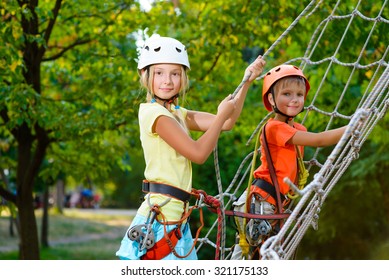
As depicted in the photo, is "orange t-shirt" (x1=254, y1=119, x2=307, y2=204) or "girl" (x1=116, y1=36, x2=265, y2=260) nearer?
"girl" (x1=116, y1=36, x2=265, y2=260)

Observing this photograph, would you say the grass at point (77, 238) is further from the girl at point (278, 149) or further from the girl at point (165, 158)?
the girl at point (165, 158)

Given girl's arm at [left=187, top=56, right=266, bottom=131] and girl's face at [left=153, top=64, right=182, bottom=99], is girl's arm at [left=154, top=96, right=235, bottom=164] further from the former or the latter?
girl's arm at [left=187, top=56, right=266, bottom=131]

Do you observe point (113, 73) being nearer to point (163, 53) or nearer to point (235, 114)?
point (235, 114)

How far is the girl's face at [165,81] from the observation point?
126 inches

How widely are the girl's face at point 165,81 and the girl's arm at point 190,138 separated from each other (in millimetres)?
135

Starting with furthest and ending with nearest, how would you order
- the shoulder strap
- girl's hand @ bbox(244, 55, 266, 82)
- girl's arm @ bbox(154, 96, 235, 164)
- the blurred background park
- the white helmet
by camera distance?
the blurred background park
the shoulder strap
girl's hand @ bbox(244, 55, 266, 82)
the white helmet
girl's arm @ bbox(154, 96, 235, 164)

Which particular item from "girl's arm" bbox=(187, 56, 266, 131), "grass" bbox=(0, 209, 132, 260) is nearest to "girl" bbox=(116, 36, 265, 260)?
"girl's arm" bbox=(187, 56, 266, 131)

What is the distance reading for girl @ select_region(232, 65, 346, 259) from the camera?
3.60 meters

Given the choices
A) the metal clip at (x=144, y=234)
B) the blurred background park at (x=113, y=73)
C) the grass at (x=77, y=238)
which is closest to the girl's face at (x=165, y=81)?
the metal clip at (x=144, y=234)

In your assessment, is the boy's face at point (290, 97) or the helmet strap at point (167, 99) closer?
the helmet strap at point (167, 99)

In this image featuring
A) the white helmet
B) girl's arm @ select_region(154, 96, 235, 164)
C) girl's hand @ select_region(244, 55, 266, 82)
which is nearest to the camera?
girl's arm @ select_region(154, 96, 235, 164)

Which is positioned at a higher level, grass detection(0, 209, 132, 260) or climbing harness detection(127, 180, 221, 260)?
climbing harness detection(127, 180, 221, 260)

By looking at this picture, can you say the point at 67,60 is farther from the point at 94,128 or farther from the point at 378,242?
the point at 378,242
